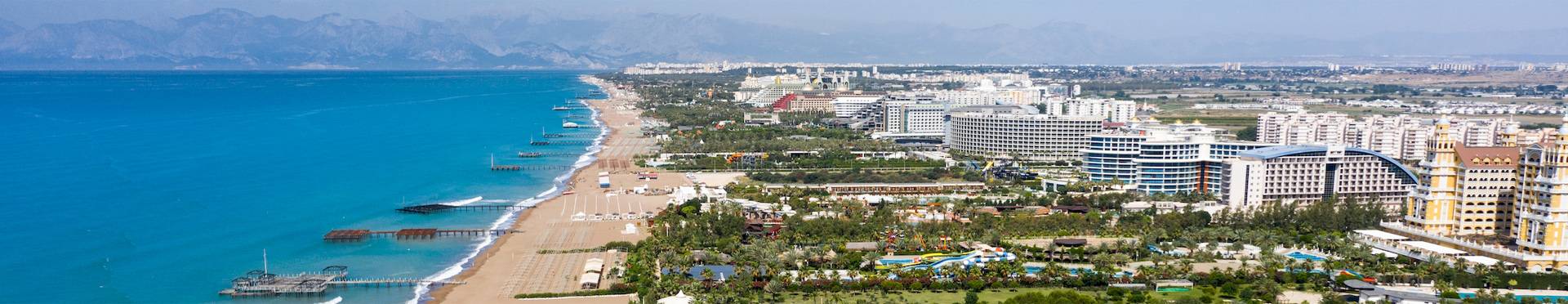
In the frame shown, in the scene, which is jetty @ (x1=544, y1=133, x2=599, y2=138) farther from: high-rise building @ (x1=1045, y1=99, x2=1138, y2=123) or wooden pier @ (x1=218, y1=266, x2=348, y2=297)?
wooden pier @ (x1=218, y1=266, x2=348, y2=297)

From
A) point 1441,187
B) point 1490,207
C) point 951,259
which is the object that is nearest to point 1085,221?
point 951,259

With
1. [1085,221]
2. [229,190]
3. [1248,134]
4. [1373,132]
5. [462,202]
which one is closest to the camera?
[1085,221]

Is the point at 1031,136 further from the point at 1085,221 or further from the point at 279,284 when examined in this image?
the point at 279,284

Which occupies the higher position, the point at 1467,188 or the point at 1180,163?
the point at 1467,188

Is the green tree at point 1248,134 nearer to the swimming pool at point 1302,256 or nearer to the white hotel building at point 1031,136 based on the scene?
the white hotel building at point 1031,136

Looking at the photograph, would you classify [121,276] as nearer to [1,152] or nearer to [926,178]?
[926,178]

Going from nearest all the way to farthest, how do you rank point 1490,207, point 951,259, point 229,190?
1. point 951,259
2. point 1490,207
3. point 229,190
